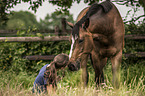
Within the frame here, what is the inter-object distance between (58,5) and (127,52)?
3332 mm

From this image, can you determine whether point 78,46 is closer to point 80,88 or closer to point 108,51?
point 80,88

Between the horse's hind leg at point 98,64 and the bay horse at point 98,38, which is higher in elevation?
the bay horse at point 98,38

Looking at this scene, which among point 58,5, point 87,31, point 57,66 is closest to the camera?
point 87,31

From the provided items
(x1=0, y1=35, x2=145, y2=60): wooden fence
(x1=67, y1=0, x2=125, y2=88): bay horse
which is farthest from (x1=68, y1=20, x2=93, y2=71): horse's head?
(x1=0, y1=35, x2=145, y2=60): wooden fence

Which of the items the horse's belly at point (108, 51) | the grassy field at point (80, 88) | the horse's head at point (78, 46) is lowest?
the grassy field at point (80, 88)

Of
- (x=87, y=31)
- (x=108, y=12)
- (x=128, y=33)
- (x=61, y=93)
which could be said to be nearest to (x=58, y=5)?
(x=128, y=33)

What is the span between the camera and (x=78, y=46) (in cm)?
251

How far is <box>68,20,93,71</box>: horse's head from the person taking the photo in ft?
7.96

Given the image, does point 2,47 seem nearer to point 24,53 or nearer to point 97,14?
point 24,53

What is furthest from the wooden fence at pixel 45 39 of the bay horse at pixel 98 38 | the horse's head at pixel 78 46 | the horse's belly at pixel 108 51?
the horse's head at pixel 78 46

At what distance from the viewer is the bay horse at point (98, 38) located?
2510 mm

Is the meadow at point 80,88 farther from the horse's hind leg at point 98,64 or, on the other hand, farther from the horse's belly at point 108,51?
the horse's belly at point 108,51

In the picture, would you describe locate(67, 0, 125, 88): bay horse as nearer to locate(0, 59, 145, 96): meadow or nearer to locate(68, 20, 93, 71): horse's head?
locate(68, 20, 93, 71): horse's head

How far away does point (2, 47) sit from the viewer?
5.57 metres
